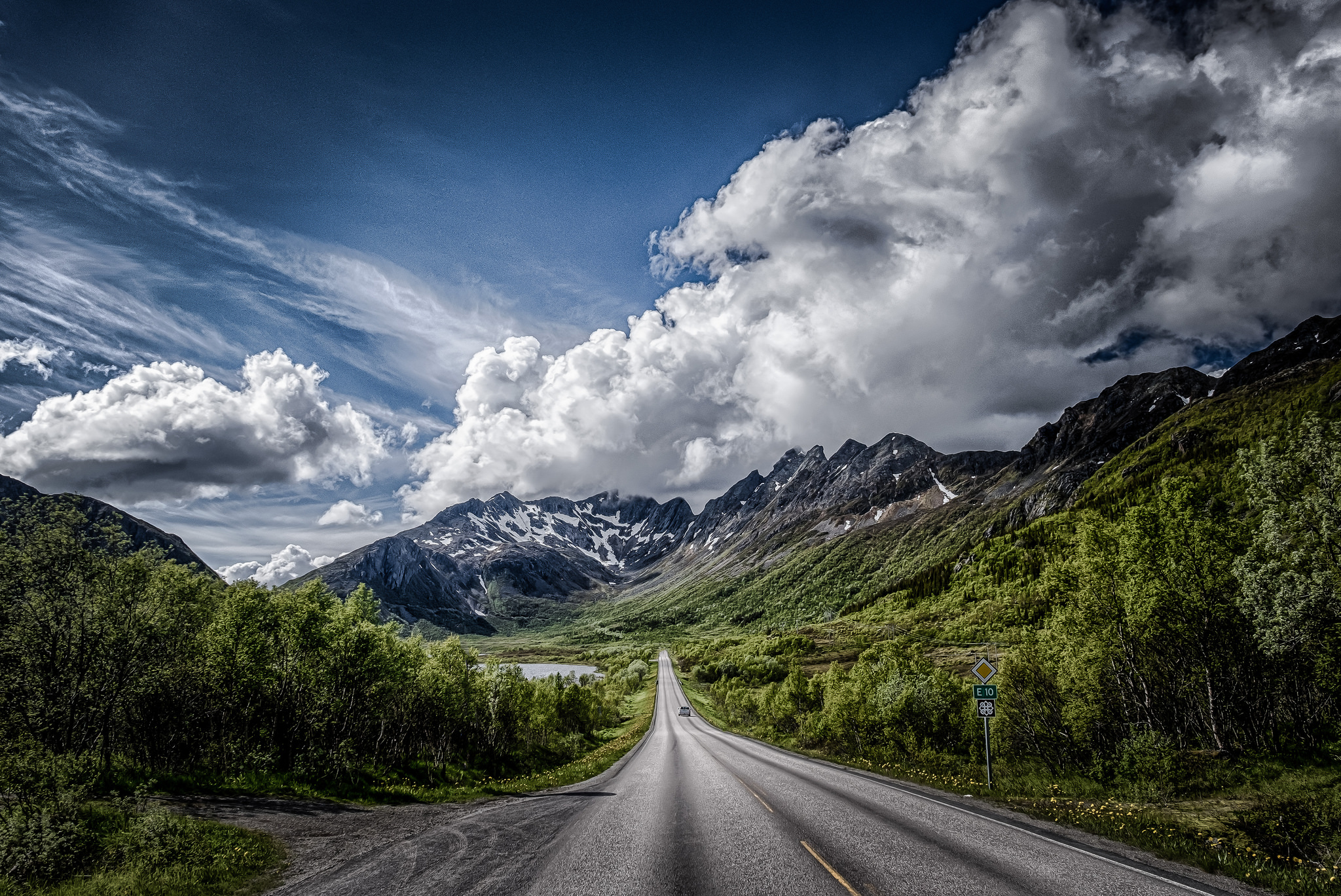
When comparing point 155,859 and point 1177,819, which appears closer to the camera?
point 155,859

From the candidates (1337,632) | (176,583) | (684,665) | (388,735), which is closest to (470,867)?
(176,583)

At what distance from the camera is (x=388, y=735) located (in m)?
47.8

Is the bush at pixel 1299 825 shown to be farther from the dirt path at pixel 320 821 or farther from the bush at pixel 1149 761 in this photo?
the dirt path at pixel 320 821

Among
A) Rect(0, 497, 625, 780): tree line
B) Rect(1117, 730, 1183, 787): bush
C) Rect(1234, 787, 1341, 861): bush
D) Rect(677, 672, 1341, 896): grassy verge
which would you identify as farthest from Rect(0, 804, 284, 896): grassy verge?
Rect(1117, 730, 1183, 787): bush

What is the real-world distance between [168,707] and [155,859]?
80.4 ft

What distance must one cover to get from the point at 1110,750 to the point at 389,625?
48950mm

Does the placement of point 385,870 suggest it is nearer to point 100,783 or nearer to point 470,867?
point 470,867

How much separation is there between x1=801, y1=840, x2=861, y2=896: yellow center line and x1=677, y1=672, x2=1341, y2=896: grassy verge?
25.7 feet

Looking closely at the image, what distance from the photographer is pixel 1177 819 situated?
14828 millimetres

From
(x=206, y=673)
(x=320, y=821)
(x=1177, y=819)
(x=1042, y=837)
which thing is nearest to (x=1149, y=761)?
(x=1177, y=819)

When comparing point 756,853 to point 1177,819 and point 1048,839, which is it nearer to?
point 1048,839

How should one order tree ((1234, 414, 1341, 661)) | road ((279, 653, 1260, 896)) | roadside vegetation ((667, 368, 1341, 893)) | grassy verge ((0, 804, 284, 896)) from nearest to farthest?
road ((279, 653, 1260, 896))
grassy verge ((0, 804, 284, 896))
roadside vegetation ((667, 368, 1341, 893))
tree ((1234, 414, 1341, 661))

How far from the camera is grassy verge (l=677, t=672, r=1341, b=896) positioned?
1073 cm

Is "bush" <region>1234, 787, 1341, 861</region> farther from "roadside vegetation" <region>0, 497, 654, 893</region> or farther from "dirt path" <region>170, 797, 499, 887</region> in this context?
"roadside vegetation" <region>0, 497, 654, 893</region>
